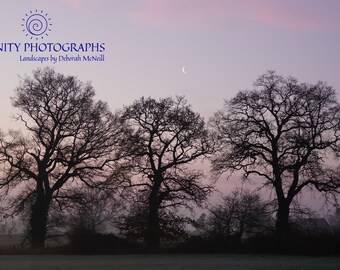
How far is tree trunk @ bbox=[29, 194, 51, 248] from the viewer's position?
4147 cm

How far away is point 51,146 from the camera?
4234 centimetres

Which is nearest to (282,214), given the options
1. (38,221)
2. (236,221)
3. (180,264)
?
(236,221)

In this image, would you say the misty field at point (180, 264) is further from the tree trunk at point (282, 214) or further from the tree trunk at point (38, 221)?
the tree trunk at point (38, 221)

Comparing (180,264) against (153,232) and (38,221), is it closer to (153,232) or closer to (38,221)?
(153,232)

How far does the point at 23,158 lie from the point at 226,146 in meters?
17.6

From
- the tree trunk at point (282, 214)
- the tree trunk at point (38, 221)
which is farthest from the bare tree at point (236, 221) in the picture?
the tree trunk at point (38, 221)

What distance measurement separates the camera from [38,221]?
41531 millimetres

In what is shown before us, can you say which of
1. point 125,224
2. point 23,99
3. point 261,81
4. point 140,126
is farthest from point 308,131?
point 23,99

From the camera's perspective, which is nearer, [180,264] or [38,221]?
[180,264]

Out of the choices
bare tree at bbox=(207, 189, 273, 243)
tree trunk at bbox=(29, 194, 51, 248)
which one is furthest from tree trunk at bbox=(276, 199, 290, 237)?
tree trunk at bbox=(29, 194, 51, 248)

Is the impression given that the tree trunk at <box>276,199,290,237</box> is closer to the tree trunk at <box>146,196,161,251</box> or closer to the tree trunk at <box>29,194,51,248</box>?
the tree trunk at <box>146,196,161,251</box>

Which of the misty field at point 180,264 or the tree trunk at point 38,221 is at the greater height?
the tree trunk at point 38,221

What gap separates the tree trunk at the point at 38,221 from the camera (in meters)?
41.5

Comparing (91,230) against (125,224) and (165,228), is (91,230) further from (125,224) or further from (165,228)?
(165,228)
